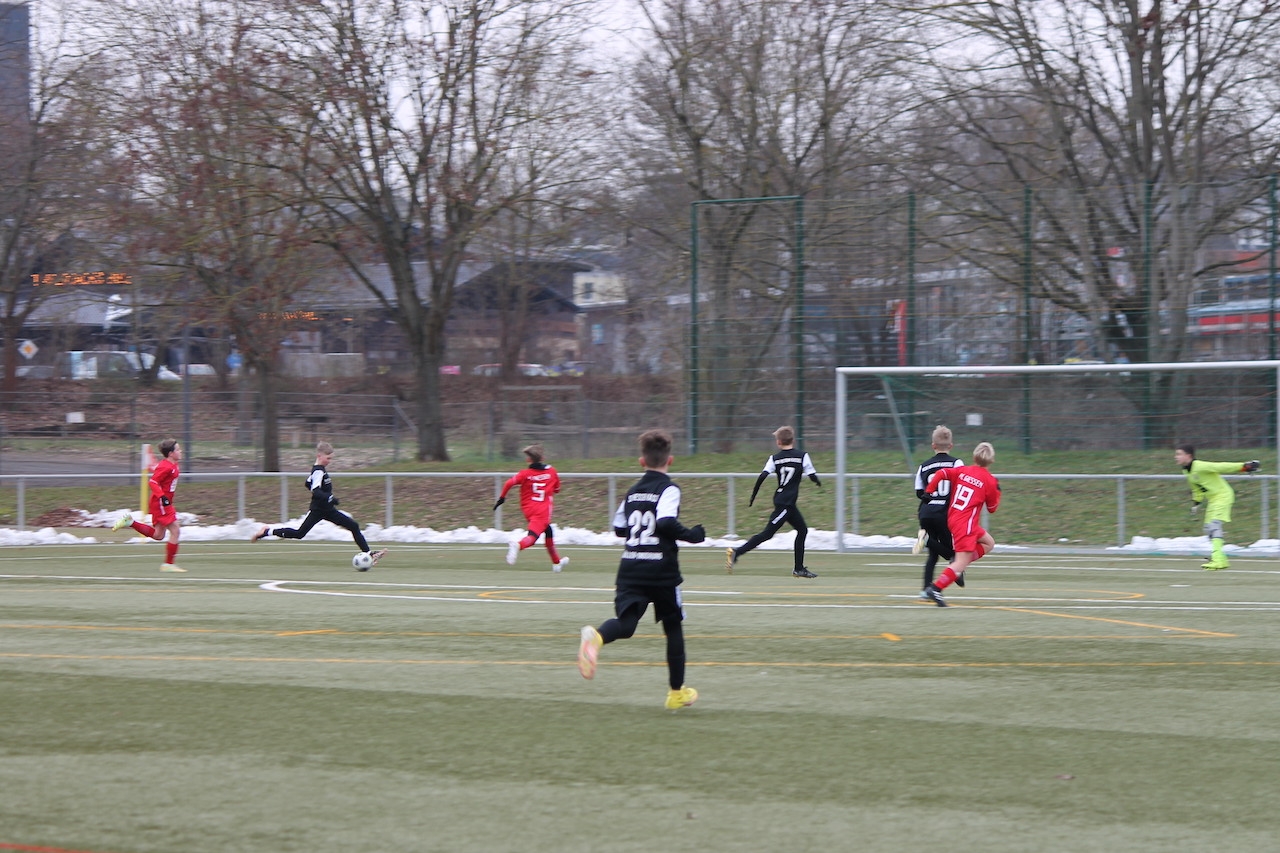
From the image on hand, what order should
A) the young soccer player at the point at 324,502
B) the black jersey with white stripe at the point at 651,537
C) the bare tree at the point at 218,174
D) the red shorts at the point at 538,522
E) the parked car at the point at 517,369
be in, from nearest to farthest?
1. the black jersey with white stripe at the point at 651,537
2. the young soccer player at the point at 324,502
3. the red shorts at the point at 538,522
4. the bare tree at the point at 218,174
5. the parked car at the point at 517,369

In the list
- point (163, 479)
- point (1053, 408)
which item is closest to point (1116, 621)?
point (1053, 408)

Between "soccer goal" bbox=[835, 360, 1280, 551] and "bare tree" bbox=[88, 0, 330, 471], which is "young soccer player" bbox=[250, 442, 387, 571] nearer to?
"soccer goal" bbox=[835, 360, 1280, 551]

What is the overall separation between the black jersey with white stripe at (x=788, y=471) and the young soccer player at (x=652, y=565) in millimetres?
9507

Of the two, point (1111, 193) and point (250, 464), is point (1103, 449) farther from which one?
point (250, 464)

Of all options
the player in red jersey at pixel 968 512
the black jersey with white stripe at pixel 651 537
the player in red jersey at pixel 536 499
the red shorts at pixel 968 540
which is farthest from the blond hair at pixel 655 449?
the player in red jersey at pixel 536 499

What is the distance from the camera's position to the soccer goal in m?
21.7

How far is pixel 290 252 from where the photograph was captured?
2934 centimetres

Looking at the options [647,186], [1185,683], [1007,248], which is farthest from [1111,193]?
[1185,683]

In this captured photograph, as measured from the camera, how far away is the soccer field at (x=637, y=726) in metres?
5.93

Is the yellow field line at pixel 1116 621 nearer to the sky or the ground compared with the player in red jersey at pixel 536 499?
nearer to the ground

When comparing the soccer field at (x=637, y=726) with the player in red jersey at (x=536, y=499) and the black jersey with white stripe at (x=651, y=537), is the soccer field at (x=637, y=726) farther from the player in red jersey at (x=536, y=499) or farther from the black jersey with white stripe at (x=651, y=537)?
the player in red jersey at (x=536, y=499)

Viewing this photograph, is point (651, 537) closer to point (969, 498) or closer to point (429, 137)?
point (969, 498)

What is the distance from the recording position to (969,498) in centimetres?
1366

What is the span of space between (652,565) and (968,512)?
6362 mm
